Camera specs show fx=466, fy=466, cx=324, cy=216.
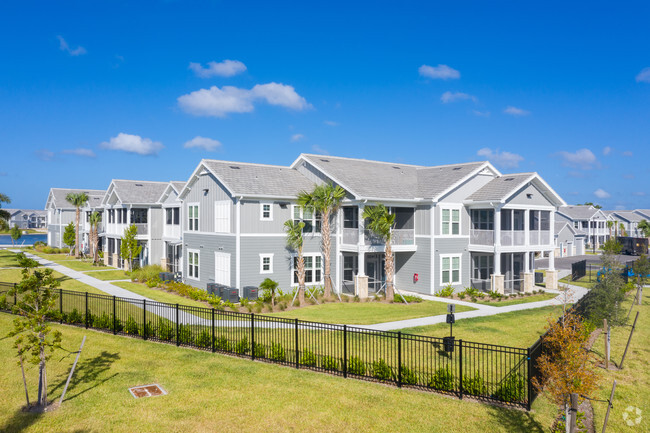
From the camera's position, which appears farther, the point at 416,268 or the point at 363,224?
the point at 416,268

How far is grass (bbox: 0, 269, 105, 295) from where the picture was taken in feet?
97.2

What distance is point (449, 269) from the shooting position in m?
30.5

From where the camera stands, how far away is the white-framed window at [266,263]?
27.5 m

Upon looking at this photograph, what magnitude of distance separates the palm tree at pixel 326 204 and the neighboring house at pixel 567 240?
51088 mm

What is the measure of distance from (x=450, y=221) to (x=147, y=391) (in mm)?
23150

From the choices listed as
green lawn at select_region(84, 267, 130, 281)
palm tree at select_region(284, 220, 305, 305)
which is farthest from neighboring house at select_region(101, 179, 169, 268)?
palm tree at select_region(284, 220, 305, 305)

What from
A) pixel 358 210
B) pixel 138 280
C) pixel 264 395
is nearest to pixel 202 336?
pixel 264 395

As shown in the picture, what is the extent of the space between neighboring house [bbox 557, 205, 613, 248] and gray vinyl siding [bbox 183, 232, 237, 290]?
7015 cm

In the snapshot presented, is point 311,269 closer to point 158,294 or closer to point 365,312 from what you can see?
point 365,312

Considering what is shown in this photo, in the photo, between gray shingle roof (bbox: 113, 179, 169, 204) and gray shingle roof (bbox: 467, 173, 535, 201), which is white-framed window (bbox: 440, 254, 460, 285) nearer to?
gray shingle roof (bbox: 467, 173, 535, 201)

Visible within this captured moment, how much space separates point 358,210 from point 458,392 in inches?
698

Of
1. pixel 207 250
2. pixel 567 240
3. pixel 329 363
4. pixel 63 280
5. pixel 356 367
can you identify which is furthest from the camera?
pixel 567 240

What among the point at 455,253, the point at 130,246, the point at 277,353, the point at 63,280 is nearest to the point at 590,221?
the point at 455,253

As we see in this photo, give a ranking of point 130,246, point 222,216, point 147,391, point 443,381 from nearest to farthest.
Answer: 1. point 147,391
2. point 443,381
3. point 222,216
4. point 130,246
